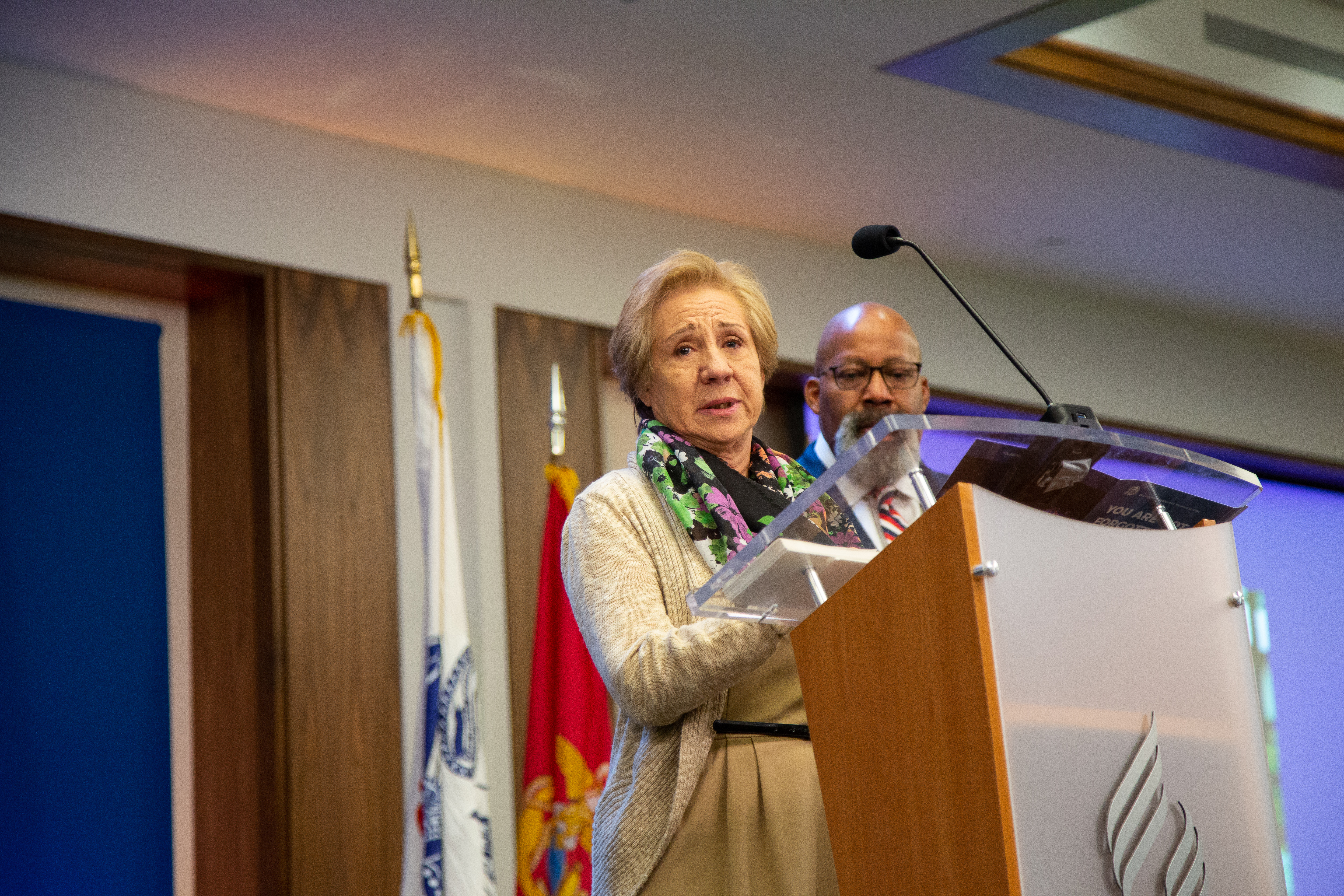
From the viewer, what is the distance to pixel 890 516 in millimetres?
1715

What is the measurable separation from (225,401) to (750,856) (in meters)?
2.94

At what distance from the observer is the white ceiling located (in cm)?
381

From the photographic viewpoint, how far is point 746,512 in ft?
5.92

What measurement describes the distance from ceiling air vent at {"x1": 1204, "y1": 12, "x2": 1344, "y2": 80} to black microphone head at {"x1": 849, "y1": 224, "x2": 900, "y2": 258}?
3.36 metres

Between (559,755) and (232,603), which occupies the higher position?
(232,603)

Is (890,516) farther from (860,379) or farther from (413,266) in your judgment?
(413,266)

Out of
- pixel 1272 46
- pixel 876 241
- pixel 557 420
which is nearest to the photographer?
pixel 876 241

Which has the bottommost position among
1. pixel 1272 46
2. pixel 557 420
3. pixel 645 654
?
pixel 645 654

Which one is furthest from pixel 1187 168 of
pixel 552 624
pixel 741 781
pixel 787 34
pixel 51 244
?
pixel 741 781

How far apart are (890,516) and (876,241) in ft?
1.10

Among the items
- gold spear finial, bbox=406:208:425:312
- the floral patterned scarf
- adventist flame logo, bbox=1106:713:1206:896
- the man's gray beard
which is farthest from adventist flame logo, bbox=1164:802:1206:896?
gold spear finial, bbox=406:208:425:312

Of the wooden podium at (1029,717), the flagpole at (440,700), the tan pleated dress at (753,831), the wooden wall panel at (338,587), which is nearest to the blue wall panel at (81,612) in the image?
the wooden wall panel at (338,587)

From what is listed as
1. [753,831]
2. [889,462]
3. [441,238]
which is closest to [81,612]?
[441,238]

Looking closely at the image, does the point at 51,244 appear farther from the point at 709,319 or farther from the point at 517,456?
the point at 709,319
